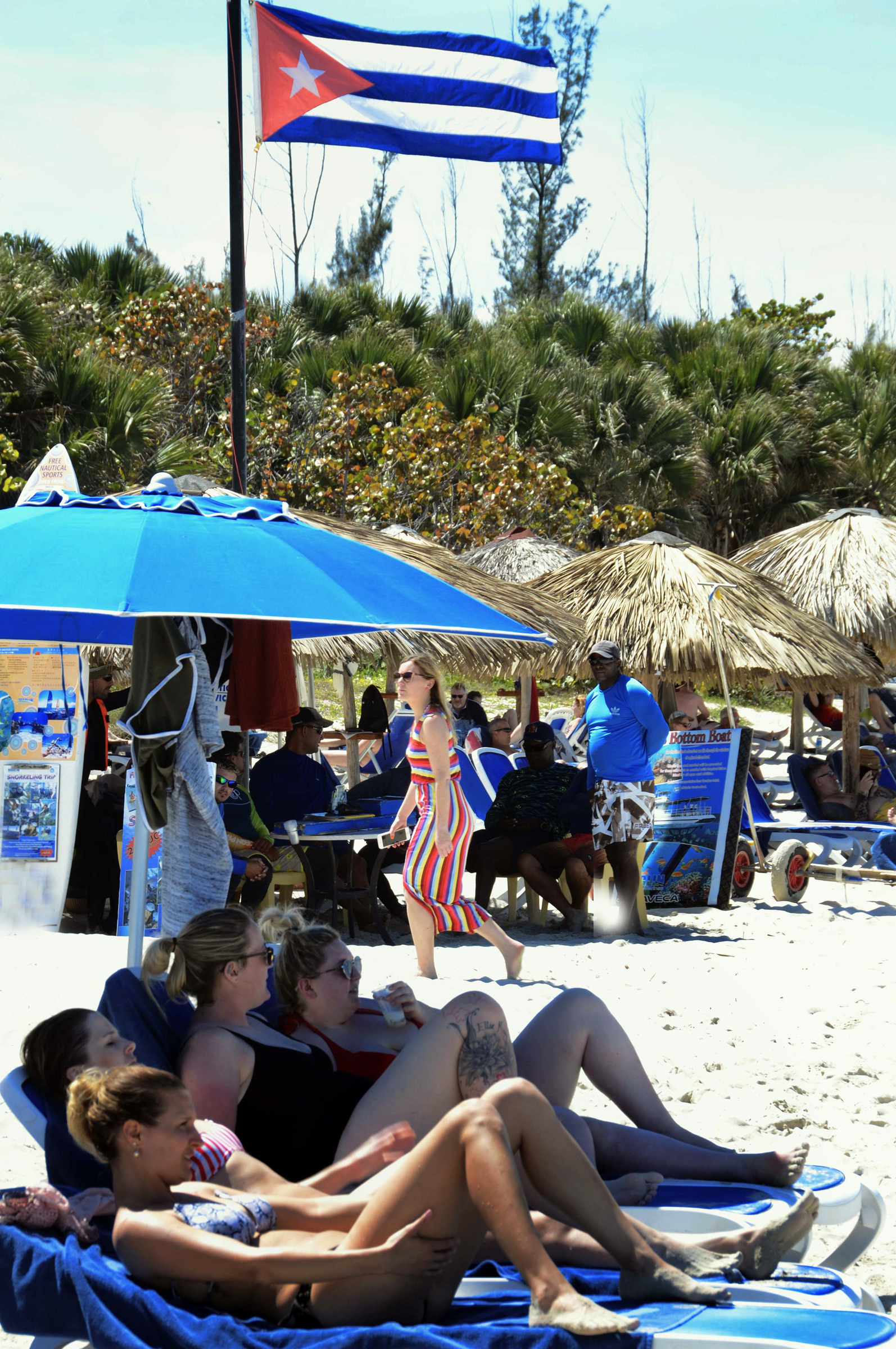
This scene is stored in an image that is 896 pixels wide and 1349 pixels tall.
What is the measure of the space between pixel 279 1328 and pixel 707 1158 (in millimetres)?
1306

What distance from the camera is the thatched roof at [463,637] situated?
29.3 ft

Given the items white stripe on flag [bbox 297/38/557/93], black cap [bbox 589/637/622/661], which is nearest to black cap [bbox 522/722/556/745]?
black cap [bbox 589/637/622/661]

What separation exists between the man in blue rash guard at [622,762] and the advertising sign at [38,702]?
2.95m

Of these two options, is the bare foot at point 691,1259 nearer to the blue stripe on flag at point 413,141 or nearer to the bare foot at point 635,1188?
the bare foot at point 635,1188

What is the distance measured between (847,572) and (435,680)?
23.7ft

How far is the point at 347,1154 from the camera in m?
2.78

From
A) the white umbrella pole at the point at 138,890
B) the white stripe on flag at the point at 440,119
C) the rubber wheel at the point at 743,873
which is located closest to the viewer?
the white umbrella pole at the point at 138,890

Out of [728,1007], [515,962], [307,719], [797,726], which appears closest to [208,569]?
[515,962]

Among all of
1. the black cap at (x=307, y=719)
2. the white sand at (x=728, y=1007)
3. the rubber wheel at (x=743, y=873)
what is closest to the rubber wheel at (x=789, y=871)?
the rubber wheel at (x=743, y=873)

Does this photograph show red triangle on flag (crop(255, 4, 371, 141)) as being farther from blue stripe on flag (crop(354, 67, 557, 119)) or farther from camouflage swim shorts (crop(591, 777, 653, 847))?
camouflage swim shorts (crop(591, 777, 653, 847))

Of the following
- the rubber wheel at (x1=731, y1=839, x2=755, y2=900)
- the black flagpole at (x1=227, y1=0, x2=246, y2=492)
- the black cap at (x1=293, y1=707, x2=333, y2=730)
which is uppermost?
the black flagpole at (x1=227, y1=0, x2=246, y2=492)

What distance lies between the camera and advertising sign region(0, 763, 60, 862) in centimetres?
646

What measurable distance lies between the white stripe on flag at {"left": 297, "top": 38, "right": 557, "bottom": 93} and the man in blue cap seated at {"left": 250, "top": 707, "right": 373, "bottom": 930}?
4166 mm

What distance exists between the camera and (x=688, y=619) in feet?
30.9
